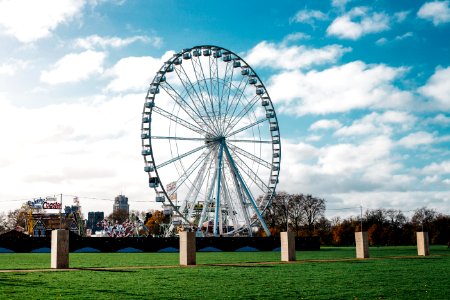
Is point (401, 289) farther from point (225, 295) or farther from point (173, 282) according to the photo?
point (173, 282)

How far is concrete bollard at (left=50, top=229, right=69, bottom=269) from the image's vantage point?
76.5ft

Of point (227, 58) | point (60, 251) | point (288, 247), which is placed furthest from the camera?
point (227, 58)

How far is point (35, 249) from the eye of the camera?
48.9 meters

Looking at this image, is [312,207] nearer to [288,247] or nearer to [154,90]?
[154,90]

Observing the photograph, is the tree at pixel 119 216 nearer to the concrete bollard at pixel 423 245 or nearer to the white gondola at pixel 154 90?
the white gondola at pixel 154 90

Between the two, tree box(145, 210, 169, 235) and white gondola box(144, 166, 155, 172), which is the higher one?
white gondola box(144, 166, 155, 172)

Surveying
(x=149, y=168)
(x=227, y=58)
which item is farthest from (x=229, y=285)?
(x=227, y=58)

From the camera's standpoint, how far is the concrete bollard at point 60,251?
23.3 m

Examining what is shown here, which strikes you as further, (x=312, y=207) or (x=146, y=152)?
(x=312, y=207)

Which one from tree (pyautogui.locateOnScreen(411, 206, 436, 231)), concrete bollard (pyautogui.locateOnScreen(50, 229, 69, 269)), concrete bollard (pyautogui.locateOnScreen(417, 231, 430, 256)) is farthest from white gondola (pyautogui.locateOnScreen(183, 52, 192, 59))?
tree (pyautogui.locateOnScreen(411, 206, 436, 231))

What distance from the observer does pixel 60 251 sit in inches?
923

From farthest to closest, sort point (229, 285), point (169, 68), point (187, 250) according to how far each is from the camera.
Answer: point (169, 68) → point (187, 250) → point (229, 285)

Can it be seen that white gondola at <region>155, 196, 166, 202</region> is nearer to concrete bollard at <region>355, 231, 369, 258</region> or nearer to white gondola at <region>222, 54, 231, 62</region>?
white gondola at <region>222, 54, 231, 62</region>

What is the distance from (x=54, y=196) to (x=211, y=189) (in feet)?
115
